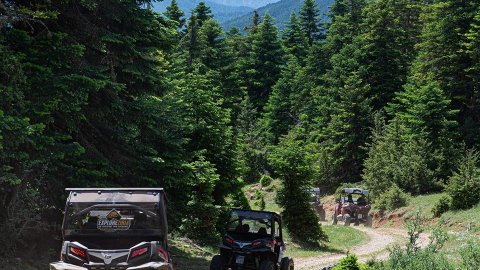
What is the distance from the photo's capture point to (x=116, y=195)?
30.5ft

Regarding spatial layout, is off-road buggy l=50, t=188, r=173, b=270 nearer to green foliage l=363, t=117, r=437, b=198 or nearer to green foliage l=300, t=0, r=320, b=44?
green foliage l=363, t=117, r=437, b=198

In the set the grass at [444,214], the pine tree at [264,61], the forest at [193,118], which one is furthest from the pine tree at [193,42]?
the grass at [444,214]

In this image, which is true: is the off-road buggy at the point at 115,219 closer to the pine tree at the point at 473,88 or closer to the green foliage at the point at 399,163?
the green foliage at the point at 399,163

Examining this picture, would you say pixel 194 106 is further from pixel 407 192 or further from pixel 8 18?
pixel 407 192

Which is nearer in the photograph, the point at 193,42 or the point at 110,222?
the point at 110,222

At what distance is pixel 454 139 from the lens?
41.1 meters

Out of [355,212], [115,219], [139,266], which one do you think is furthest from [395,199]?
[139,266]

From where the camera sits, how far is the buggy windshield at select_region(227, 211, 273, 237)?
13.6 m

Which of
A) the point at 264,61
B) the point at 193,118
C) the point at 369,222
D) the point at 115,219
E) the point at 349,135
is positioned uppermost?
the point at 264,61

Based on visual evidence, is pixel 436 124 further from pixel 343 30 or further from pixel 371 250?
pixel 343 30

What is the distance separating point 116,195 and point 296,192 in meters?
15.4

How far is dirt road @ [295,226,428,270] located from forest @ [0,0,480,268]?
7.31 feet

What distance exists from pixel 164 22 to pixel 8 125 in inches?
310

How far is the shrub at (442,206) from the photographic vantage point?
31109 millimetres
